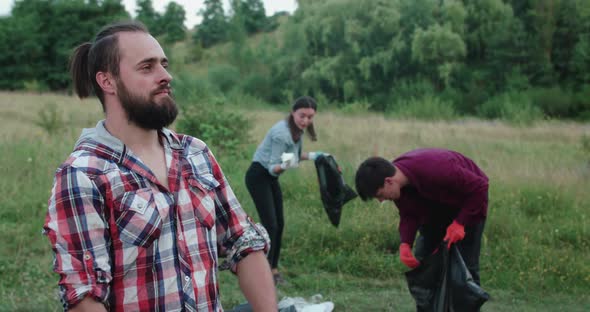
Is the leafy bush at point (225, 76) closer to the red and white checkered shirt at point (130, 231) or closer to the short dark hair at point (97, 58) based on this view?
the short dark hair at point (97, 58)

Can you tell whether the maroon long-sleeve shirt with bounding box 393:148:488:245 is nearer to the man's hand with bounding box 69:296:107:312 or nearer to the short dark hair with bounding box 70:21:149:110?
the short dark hair with bounding box 70:21:149:110

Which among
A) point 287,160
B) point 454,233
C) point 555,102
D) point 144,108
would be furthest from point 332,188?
point 555,102

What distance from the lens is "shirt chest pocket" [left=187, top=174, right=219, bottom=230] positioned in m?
1.72

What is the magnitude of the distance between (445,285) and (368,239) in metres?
2.60

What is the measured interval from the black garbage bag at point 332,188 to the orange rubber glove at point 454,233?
6.48 feet

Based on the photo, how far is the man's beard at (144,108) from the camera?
5.53 feet

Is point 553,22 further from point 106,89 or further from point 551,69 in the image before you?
point 106,89

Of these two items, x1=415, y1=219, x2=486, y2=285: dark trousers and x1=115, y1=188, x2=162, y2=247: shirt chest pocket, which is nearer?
x1=115, y1=188, x2=162, y2=247: shirt chest pocket

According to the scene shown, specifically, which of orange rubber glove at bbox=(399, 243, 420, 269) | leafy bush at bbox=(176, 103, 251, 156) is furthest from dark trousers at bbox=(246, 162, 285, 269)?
leafy bush at bbox=(176, 103, 251, 156)

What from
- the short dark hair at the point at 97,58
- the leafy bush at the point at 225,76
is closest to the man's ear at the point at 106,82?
the short dark hair at the point at 97,58

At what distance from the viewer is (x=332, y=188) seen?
19.8 feet

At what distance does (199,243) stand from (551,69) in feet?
121

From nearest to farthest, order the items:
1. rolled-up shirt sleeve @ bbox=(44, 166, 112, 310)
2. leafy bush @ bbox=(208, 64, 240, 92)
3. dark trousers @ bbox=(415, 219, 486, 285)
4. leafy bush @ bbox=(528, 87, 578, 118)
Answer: rolled-up shirt sleeve @ bbox=(44, 166, 112, 310) → dark trousers @ bbox=(415, 219, 486, 285) → leafy bush @ bbox=(528, 87, 578, 118) → leafy bush @ bbox=(208, 64, 240, 92)

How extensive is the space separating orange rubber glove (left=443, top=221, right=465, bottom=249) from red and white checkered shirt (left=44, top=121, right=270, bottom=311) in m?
2.59
